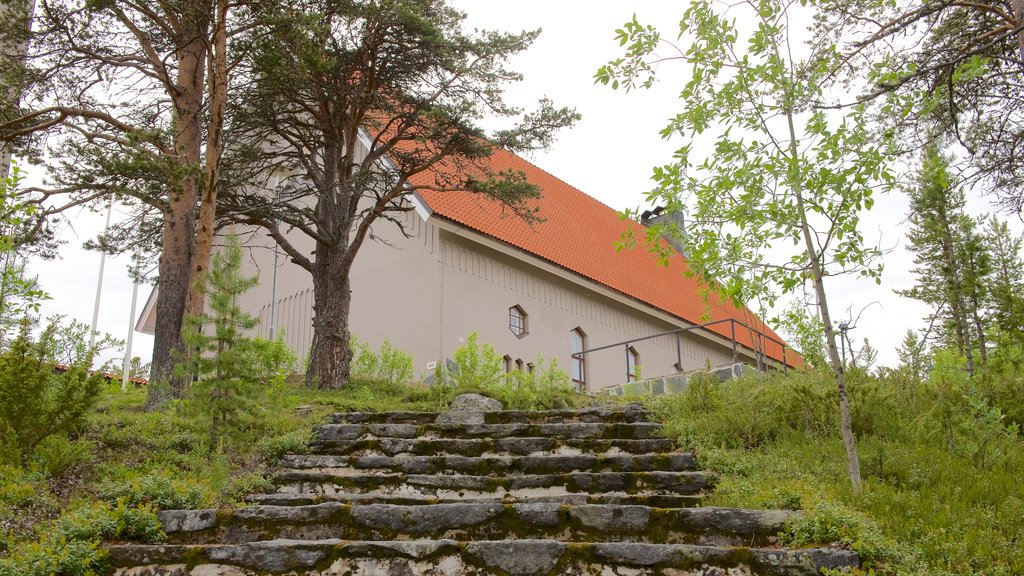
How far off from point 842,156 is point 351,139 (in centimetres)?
1071

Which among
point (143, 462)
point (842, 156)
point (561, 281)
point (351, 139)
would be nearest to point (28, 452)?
point (143, 462)

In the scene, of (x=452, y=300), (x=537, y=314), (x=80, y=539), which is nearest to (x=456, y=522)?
(x=80, y=539)

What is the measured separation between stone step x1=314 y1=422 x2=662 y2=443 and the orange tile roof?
8249 millimetres

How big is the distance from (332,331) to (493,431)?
6114 mm

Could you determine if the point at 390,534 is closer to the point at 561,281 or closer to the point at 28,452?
the point at 28,452

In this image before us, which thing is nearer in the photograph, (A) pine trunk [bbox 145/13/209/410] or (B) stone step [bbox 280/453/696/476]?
(B) stone step [bbox 280/453/696/476]

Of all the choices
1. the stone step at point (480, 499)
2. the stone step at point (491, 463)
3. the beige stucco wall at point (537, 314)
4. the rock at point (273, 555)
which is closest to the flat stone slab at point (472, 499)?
the stone step at point (480, 499)

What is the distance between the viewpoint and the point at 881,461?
6984 millimetres

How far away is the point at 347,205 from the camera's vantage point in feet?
50.0

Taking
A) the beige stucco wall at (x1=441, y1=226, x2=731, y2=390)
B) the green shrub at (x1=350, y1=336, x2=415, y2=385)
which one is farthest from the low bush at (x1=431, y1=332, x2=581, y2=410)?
the beige stucco wall at (x1=441, y1=226, x2=731, y2=390)

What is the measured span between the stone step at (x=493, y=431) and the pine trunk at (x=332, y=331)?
4.87 meters

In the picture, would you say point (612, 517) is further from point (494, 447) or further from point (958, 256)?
point (958, 256)

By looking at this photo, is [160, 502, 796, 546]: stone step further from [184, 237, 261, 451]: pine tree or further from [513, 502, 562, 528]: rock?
[184, 237, 261, 451]: pine tree

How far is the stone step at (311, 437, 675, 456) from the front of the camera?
8523 millimetres
